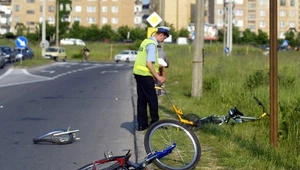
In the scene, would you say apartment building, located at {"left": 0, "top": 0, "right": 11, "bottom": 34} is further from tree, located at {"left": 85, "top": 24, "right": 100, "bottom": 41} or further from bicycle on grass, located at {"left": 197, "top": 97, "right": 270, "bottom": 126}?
bicycle on grass, located at {"left": 197, "top": 97, "right": 270, "bottom": 126}

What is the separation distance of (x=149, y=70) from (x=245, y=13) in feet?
219

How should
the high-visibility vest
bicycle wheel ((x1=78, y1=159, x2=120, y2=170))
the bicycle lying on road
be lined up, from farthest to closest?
1. the high-visibility vest
2. the bicycle lying on road
3. bicycle wheel ((x1=78, y1=159, x2=120, y2=170))

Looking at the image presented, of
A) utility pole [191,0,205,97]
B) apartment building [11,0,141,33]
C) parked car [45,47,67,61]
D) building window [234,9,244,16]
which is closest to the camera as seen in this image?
utility pole [191,0,205,97]

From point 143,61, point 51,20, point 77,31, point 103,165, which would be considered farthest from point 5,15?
point 103,165

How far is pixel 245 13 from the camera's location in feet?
248

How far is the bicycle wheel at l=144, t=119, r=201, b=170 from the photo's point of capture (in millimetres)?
7648

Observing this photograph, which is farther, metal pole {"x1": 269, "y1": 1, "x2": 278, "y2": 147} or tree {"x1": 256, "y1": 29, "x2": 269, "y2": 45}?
tree {"x1": 256, "y1": 29, "x2": 269, "y2": 45}

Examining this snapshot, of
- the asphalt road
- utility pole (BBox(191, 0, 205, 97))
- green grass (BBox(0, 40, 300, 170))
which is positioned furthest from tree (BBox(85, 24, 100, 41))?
utility pole (BBox(191, 0, 205, 97))

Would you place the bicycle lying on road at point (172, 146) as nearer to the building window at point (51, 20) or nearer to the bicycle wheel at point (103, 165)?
the bicycle wheel at point (103, 165)

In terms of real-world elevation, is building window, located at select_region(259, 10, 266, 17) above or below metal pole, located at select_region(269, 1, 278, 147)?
above

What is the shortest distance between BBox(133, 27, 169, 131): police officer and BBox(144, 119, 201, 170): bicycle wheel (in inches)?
92.4

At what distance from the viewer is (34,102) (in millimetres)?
17484

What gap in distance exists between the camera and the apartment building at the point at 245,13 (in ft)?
110

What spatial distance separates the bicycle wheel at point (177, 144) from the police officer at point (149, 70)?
2.35m
